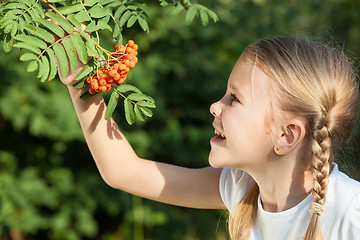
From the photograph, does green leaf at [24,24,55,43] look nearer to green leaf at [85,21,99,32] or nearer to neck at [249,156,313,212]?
green leaf at [85,21,99,32]

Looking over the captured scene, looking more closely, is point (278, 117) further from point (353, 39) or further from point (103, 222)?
point (353, 39)

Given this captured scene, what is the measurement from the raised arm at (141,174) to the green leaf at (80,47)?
325 mm

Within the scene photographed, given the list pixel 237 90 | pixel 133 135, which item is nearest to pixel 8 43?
pixel 237 90

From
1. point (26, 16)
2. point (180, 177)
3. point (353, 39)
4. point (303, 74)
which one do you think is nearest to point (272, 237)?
point (180, 177)

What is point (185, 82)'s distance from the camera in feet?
9.84

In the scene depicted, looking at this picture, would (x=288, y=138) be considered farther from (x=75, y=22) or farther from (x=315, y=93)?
(x=75, y=22)

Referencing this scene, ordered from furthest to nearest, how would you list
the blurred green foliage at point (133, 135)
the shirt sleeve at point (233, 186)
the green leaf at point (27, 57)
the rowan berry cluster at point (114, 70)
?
the blurred green foliage at point (133, 135)
the shirt sleeve at point (233, 186)
the rowan berry cluster at point (114, 70)
the green leaf at point (27, 57)

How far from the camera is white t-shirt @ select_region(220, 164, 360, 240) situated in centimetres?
136

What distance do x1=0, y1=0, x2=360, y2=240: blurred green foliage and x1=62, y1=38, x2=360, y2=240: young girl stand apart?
3.92 ft

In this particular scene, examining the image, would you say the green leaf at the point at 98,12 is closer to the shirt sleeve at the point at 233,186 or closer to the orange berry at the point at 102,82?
the orange berry at the point at 102,82

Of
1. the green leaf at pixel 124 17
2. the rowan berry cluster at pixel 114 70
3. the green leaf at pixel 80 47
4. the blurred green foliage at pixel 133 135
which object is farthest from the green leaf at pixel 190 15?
the blurred green foliage at pixel 133 135

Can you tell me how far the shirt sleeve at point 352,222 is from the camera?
1.34 meters

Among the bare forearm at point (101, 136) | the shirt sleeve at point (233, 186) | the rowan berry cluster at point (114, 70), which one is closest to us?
the rowan berry cluster at point (114, 70)

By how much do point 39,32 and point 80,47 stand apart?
9 centimetres
